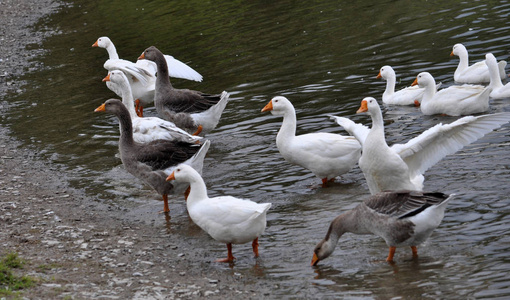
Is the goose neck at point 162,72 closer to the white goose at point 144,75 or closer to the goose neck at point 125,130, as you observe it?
the white goose at point 144,75

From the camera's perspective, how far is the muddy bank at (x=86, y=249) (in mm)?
7301

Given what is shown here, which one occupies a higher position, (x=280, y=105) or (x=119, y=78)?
(x=119, y=78)

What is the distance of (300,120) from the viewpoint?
1333cm

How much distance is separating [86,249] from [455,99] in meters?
7.69

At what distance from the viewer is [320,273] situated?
7.68 metres

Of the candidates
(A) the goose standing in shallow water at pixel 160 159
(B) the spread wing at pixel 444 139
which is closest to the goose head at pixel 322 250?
(B) the spread wing at pixel 444 139

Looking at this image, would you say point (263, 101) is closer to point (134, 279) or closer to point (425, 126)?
point (425, 126)

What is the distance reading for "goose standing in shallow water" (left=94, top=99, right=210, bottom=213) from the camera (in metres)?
10.1

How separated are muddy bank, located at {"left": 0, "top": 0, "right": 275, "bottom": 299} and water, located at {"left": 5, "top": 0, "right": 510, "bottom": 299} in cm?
34

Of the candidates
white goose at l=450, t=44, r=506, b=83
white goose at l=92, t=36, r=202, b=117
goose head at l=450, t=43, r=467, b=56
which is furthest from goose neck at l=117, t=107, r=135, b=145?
goose head at l=450, t=43, r=467, b=56

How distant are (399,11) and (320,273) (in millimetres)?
15572

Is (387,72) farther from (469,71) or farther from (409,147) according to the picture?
(409,147)

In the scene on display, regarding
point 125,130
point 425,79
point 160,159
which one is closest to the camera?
point 160,159

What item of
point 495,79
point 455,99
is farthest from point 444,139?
point 495,79
